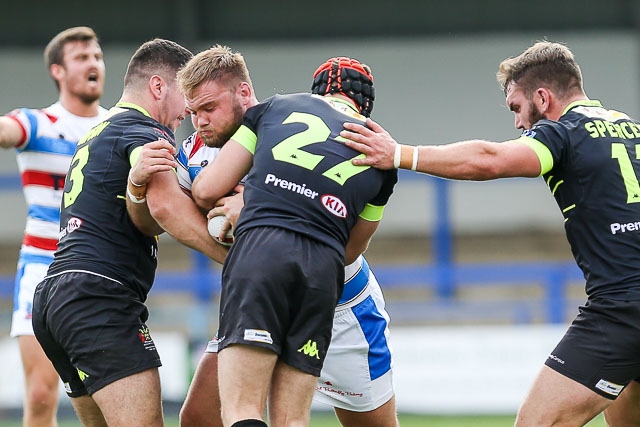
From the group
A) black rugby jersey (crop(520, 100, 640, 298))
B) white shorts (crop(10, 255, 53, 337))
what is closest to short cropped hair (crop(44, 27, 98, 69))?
white shorts (crop(10, 255, 53, 337))

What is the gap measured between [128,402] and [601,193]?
8.05ft

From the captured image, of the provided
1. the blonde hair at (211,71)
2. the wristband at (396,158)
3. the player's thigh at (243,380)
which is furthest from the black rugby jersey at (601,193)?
the player's thigh at (243,380)

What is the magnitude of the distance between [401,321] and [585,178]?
790 cm

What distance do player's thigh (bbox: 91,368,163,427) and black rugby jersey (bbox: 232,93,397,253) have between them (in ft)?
2.86

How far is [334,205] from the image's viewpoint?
443 centimetres

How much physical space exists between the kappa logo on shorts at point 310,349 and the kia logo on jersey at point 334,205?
561mm

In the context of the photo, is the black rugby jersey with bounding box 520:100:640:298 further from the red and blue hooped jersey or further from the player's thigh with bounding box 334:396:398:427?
the red and blue hooped jersey

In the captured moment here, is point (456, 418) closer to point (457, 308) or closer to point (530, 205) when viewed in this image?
point (457, 308)

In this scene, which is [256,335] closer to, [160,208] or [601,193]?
[160,208]

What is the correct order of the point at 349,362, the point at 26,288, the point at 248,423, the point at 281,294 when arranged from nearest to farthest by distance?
the point at 248,423, the point at 281,294, the point at 349,362, the point at 26,288

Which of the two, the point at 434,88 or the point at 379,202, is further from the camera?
the point at 434,88

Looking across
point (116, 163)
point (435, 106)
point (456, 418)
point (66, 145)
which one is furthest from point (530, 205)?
point (116, 163)

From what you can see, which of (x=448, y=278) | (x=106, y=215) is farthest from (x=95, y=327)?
(x=448, y=278)

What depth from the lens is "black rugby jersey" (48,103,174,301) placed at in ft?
15.8
